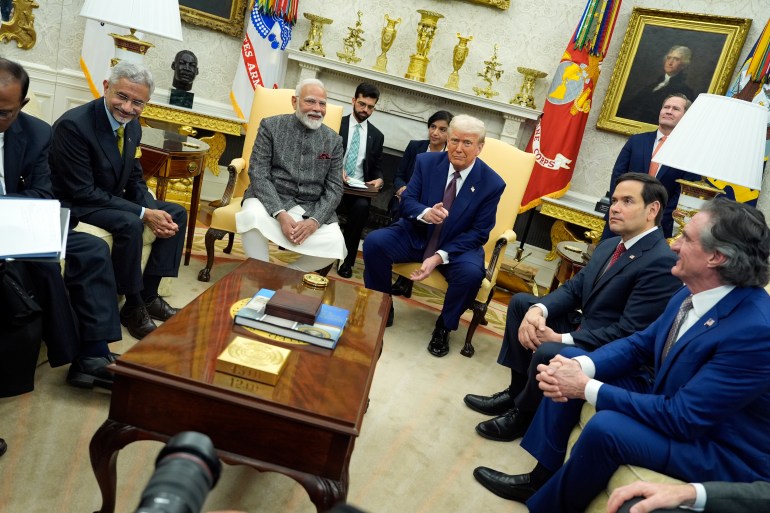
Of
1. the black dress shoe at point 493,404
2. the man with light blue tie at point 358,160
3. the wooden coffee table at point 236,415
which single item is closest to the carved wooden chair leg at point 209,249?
the man with light blue tie at point 358,160

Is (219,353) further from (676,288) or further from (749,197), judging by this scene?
(749,197)

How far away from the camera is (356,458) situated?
8.21 ft

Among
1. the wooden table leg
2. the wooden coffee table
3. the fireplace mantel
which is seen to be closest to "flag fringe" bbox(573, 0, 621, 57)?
the fireplace mantel

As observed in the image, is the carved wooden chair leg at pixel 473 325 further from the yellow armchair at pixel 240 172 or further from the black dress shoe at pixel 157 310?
the black dress shoe at pixel 157 310

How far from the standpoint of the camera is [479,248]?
13.1 ft

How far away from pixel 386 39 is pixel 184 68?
1862 mm

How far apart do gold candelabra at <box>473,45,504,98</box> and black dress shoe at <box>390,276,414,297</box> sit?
2.12 metres

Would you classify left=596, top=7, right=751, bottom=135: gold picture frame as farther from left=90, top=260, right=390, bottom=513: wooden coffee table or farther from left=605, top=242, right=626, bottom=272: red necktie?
left=90, top=260, right=390, bottom=513: wooden coffee table

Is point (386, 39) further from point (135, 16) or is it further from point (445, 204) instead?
point (135, 16)

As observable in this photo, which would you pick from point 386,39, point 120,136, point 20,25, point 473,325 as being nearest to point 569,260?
point 473,325

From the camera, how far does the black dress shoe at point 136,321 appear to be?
307 cm

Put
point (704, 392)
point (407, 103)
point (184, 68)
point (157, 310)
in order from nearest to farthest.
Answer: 1. point (704, 392)
2. point (157, 310)
3. point (184, 68)
4. point (407, 103)

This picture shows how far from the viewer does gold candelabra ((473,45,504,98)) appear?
5785mm

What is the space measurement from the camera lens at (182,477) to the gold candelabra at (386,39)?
5683mm
